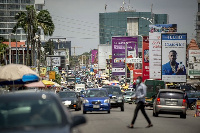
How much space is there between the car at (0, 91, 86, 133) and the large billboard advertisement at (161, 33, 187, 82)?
57.5 metres

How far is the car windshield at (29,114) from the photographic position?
29.6 feet

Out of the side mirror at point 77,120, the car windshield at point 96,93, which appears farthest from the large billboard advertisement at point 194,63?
the side mirror at point 77,120

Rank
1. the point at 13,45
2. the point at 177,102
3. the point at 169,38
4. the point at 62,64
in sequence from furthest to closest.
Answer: the point at 62,64 < the point at 13,45 < the point at 169,38 < the point at 177,102

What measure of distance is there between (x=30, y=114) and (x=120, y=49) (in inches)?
3910

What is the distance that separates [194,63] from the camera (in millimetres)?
80250

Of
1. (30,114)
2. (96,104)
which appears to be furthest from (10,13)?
(30,114)

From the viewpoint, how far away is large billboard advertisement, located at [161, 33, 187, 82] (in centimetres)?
6688

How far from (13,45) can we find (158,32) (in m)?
81.4

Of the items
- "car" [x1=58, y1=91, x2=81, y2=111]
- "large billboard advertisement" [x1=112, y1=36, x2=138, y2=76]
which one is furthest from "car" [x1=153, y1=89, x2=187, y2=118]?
"large billboard advertisement" [x1=112, y1=36, x2=138, y2=76]

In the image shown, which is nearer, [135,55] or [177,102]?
[177,102]

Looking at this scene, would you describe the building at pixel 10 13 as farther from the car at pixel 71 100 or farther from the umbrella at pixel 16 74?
the umbrella at pixel 16 74


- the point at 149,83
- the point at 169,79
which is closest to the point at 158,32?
the point at 169,79

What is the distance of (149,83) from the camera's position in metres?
55.2

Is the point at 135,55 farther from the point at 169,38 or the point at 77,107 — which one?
the point at 77,107
